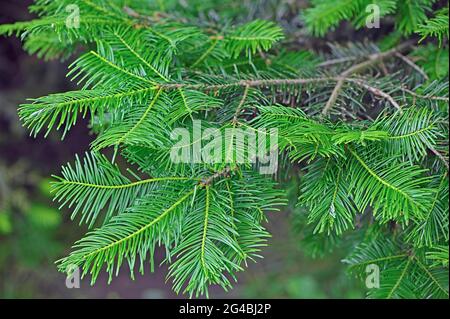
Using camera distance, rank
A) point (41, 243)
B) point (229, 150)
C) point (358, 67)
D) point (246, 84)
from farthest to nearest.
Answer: point (41, 243), point (358, 67), point (246, 84), point (229, 150)

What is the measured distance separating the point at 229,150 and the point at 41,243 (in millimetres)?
1823

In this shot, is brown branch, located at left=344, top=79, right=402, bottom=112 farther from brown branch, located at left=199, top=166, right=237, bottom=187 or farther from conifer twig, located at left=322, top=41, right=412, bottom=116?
brown branch, located at left=199, top=166, right=237, bottom=187

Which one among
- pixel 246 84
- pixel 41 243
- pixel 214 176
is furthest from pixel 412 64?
pixel 41 243

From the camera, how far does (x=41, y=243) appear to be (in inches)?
87.0

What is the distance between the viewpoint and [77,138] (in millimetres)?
2561

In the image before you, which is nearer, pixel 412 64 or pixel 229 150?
pixel 229 150

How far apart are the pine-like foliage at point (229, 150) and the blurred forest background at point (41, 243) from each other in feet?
4.06

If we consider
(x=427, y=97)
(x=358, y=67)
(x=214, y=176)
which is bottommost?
(x=214, y=176)

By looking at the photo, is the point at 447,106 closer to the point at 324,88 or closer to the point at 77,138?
the point at 324,88

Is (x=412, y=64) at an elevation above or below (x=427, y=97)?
above

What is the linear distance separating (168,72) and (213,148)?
0.22 meters

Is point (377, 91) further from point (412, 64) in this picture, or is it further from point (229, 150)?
point (229, 150)

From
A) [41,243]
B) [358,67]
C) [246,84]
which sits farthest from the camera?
[41,243]

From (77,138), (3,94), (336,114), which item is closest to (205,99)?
(336,114)
